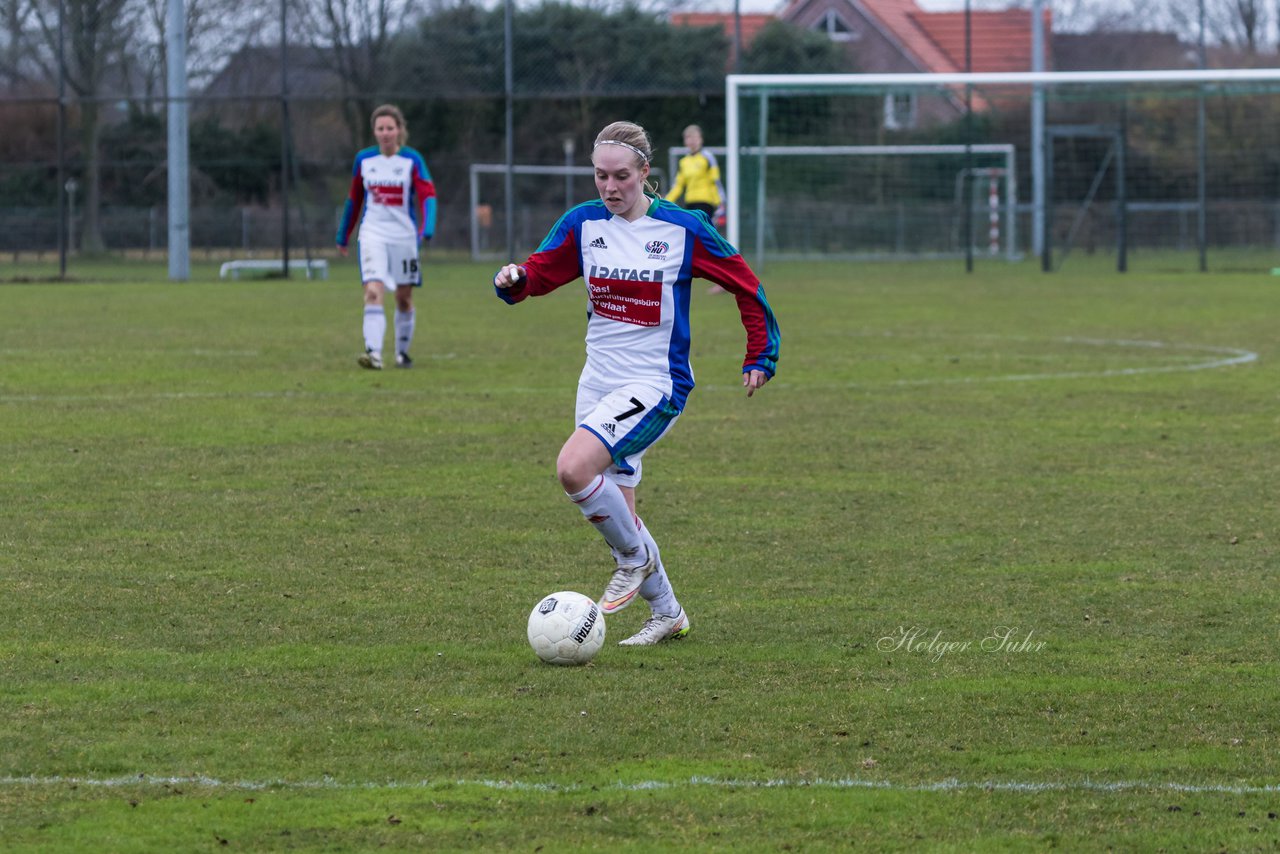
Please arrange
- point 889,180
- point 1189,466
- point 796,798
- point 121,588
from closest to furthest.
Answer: point 796,798
point 121,588
point 1189,466
point 889,180

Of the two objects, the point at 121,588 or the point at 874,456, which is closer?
the point at 121,588

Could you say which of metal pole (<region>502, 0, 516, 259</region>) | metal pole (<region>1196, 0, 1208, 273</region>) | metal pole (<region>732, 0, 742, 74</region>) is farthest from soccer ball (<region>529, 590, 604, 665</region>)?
metal pole (<region>1196, 0, 1208, 273</region>)

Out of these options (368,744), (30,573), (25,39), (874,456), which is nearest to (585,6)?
(25,39)

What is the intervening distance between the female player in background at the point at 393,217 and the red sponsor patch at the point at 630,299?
26.6ft

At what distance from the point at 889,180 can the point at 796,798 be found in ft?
102

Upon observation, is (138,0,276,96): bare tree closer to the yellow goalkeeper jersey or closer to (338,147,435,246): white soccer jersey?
the yellow goalkeeper jersey

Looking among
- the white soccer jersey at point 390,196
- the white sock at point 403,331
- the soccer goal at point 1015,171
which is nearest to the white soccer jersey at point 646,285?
the white sock at point 403,331

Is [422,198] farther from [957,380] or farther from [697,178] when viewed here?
[697,178]

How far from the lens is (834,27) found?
36062 mm

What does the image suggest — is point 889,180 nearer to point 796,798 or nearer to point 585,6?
point 585,6

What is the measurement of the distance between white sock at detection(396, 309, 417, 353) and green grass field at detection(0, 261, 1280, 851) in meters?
1.25

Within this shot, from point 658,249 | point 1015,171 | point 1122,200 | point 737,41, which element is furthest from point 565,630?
point 1015,171

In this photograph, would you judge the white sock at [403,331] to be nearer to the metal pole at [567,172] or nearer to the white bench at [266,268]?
the white bench at [266,268]

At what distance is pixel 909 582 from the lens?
6.39 m
